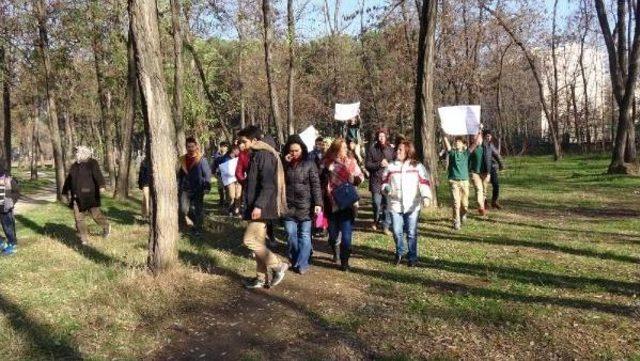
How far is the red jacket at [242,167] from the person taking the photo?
895cm

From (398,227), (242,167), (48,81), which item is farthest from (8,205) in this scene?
(48,81)

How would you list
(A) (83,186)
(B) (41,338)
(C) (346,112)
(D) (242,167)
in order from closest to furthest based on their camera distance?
(B) (41,338), (D) (242,167), (A) (83,186), (C) (346,112)

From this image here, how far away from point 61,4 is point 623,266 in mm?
19615

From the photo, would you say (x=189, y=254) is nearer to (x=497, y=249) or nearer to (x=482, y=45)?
(x=497, y=249)

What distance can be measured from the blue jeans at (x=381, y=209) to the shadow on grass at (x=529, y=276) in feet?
6.45

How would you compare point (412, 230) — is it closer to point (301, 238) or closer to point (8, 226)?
point (301, 238)

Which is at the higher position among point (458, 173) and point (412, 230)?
point (458, 173)

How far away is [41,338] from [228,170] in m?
8.49

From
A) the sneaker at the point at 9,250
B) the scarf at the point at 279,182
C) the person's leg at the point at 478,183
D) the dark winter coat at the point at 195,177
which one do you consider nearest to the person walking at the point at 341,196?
the scarf at the point at 279,182

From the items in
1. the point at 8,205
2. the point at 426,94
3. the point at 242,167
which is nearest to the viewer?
the point at 242,167

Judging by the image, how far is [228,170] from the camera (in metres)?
14.1

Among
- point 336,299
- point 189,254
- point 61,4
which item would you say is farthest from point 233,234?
point 61,4

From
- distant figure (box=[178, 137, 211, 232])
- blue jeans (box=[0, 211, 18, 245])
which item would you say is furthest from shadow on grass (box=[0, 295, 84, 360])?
distant figure (box=[178, 137, 211, 232])

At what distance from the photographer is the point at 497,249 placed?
959cm
